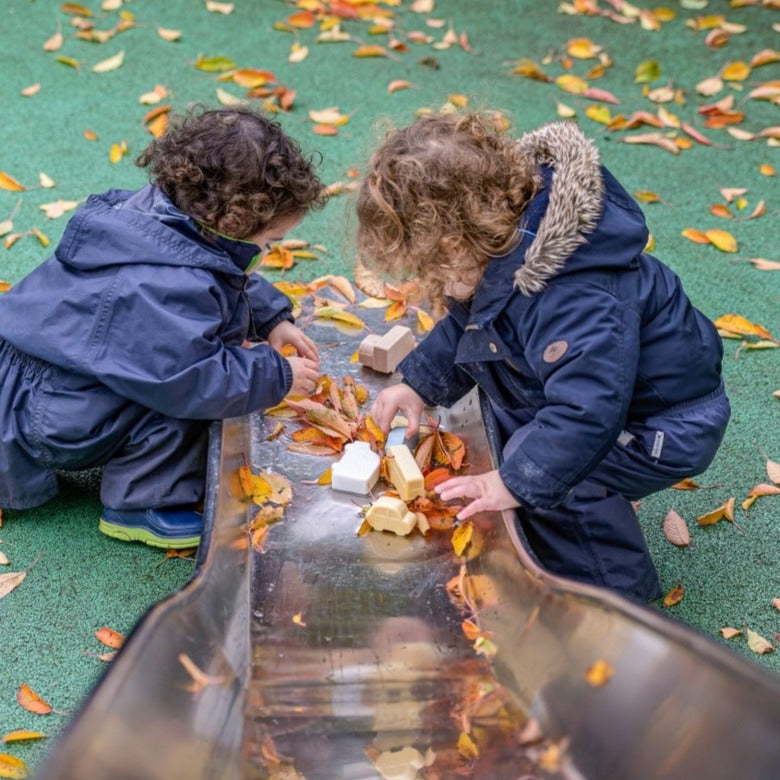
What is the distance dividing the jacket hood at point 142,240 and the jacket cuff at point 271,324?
14.9 inches

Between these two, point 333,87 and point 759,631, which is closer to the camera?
point 759,631

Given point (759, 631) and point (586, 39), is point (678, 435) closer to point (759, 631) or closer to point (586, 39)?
point (759, 631)

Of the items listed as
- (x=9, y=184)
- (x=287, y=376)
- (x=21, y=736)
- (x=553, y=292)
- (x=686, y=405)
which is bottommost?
(x=9, y=184)

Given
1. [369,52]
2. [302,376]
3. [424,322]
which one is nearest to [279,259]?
[424,322]

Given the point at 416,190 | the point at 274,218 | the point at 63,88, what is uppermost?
the point at 416,190

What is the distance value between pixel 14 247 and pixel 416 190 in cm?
183

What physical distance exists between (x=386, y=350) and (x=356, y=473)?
43 cm

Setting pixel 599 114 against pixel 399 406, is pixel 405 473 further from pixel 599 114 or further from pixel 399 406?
pixel 599 114

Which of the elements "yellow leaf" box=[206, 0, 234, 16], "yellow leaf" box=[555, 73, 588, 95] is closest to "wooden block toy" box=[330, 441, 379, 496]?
"yellow leaf" box=[555, 73, 588, 95]

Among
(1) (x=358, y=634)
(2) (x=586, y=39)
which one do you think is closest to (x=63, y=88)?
(2) (x=586, y=39)

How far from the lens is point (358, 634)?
2029mm

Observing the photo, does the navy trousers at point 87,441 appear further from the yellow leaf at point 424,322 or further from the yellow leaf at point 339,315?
the yellow leaf at point 424,322

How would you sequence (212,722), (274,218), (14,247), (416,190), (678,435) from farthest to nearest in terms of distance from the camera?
(14,247) → (274,218) → (678,435) → (416,190) → (212,722)

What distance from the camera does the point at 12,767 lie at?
187 centimetres
